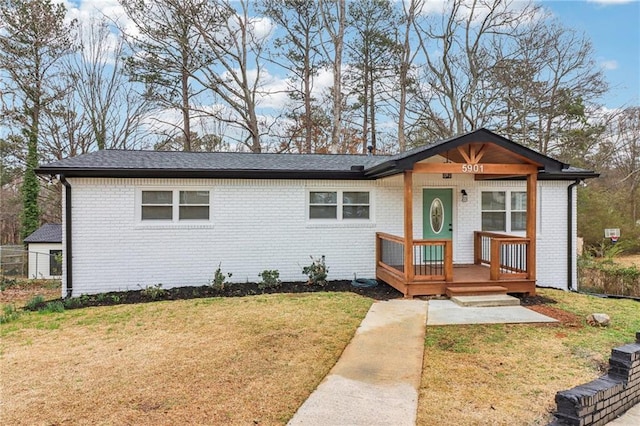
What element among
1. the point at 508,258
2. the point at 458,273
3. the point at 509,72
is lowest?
the point at 458,273

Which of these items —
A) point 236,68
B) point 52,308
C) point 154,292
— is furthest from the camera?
point 236,68

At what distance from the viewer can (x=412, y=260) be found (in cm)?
788

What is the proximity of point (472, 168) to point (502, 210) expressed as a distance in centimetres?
329

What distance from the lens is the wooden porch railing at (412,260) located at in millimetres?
7852

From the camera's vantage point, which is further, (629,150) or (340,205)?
(629,150)

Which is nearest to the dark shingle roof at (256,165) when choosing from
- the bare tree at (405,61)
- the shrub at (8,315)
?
the shrub at (8,315)

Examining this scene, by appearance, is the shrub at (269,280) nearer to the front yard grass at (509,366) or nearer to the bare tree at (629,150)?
the front yard grass at (509,366)

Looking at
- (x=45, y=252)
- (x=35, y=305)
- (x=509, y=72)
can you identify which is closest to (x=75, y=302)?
(x=35, y=305)

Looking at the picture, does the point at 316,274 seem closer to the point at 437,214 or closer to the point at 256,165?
the point at 256,165

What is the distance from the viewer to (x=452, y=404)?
3.62 metres

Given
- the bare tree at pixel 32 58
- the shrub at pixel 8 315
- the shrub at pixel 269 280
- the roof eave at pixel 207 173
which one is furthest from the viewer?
the bare tree at pixel 32 58

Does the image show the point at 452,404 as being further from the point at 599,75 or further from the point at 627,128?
the point at 627,128

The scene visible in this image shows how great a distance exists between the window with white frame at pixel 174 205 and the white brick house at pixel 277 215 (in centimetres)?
2

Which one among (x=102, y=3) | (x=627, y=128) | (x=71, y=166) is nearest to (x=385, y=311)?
(x=71, y=166)
